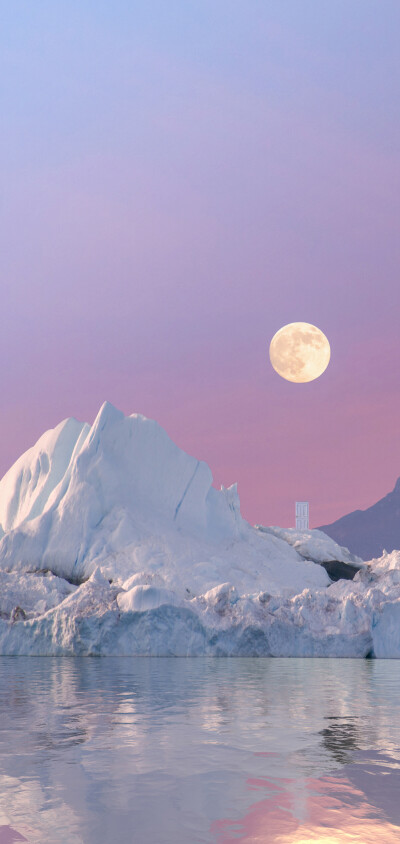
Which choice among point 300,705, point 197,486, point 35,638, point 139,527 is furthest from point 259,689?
point 197,486

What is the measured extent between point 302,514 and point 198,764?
106 meters

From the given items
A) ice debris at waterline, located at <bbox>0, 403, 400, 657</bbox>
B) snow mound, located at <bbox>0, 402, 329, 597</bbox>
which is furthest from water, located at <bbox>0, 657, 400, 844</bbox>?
snow mound, located at <bbox>0, 402, 329, 597</bbox>

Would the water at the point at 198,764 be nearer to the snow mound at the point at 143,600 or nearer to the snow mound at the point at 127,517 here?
the snow mound at the point at 143,600

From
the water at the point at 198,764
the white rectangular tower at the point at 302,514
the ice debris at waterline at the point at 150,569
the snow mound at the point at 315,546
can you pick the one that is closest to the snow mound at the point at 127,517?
the ice debris at waterline at the point at 150,569

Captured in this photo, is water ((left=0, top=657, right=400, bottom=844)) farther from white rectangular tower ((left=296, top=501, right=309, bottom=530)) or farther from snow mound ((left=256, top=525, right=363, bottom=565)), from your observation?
white rectangular tower ((left=296, top=501, right=309, bottom=530))

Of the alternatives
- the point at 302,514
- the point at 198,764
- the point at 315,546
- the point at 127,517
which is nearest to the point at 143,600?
the point at 127,517

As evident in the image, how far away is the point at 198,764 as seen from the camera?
9836mm

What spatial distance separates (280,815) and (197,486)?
44755 mm

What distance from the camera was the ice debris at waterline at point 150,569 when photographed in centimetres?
3281

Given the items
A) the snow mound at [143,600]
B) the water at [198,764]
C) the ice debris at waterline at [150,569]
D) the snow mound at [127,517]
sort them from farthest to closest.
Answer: the snow mound at [127,517] < the ice debris at waterline at [150,569] < the snow mound at [143,600] < the water at [198,764]

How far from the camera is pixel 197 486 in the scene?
171ft

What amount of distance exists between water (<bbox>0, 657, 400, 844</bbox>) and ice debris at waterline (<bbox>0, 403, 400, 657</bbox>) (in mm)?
12862

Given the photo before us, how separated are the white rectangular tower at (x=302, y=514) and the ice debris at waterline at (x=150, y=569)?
4713 cm

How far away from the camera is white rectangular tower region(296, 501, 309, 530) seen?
11344 cm
